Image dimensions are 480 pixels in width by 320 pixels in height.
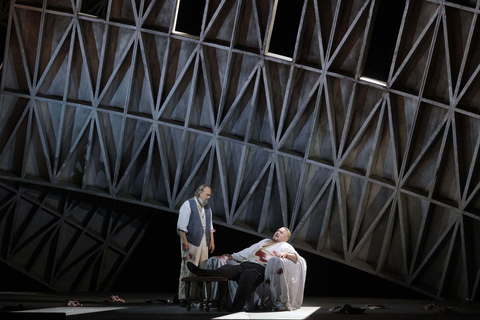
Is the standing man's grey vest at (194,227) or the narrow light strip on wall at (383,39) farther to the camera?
the narrow light strip on wall at (383,39)

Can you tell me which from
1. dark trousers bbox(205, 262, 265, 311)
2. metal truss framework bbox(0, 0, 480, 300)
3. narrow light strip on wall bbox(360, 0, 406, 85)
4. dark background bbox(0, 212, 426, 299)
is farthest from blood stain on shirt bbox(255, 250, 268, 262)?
dark background bbox(0, 212, 426, 299)

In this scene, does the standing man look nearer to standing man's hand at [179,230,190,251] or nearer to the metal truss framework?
standing man's hand at [179,230,190,251]

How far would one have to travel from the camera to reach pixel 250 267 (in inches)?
372

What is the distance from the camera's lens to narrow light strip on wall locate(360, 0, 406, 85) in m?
13.4

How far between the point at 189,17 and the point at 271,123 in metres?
4.05

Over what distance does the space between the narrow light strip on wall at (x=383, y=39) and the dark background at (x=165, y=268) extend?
641 cm

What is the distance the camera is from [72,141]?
15.6m

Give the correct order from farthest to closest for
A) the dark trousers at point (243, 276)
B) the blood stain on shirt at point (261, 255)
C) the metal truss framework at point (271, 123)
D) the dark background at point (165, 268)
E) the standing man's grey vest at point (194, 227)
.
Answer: the dark background at point (165, 268) < the metal truss framework at point (271, 123) < the standing man's grey vest at point (194, 227) < the blood stain on shirt at point (261, 255) < the dark trousers at point (243, 276)

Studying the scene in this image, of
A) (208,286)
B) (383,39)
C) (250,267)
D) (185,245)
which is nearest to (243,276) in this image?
(250,267)

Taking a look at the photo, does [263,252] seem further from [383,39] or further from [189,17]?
[189,17]

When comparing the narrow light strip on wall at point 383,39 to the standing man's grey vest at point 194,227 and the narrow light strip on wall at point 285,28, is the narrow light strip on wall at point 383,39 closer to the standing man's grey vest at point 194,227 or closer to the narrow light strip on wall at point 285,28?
the narrow light strip on wall at point 285,28

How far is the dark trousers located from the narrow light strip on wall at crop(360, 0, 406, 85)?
6.31 meters

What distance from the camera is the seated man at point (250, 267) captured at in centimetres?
900

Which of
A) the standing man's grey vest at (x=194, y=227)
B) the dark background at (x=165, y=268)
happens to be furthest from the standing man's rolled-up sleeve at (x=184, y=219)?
the dark background at (x=165, y=268)
